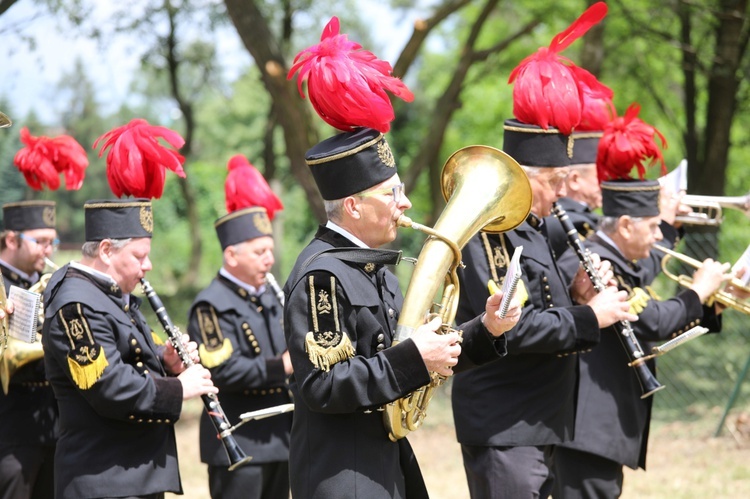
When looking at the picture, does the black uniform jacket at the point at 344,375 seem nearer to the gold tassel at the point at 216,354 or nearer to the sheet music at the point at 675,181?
the gold tassel at the point at 216,354

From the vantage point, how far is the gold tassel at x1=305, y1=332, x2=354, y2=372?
3287mm

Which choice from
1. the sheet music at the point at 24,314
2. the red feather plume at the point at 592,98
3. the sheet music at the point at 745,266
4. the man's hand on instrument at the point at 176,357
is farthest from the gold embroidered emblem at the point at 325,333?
the sheet music at the point at 745,266

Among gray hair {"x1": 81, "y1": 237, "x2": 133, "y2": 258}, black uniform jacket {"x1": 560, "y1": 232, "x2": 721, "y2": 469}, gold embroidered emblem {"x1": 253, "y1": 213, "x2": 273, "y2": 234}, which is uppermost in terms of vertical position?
gray hair {"x1": 81, "y1": 237, "x2": 133, "y2": 258}

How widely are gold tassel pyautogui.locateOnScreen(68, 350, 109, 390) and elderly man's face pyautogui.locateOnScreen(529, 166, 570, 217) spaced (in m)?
2.12

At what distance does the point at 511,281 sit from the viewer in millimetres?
3447

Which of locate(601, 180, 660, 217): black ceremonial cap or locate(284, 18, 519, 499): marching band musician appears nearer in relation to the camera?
locate(284, 18, 519, 499): marching band musician

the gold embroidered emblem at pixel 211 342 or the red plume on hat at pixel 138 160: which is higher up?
the red plume on hat at pixel 138 160

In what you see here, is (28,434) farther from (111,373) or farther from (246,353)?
(111,373)

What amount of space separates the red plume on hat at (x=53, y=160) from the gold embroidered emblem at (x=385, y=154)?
3182mm

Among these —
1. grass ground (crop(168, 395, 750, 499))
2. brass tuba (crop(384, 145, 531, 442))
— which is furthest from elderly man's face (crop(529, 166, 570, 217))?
grass ground (crop(168, 395, 750, 499))

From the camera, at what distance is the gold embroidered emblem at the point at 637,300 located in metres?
5.21

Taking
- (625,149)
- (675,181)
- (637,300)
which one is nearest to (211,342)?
(637,300)

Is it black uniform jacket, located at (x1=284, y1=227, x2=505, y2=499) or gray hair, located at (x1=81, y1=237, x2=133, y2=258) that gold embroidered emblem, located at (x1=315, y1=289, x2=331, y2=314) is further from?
gray hair, located at (x1=81, y1=237, x2=133, y2=258)

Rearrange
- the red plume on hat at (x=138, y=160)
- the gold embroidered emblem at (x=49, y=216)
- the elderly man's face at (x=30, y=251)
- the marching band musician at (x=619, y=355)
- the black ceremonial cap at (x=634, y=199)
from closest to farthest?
the red plume on hat at (x=138, y=160), the marching band musician at (x=619, y=355), the black ceremonial cap at (x=634, y=199), the elderly man's face at (x=30, y=251), the gold embroidered emblem at (x=49, y=216)
